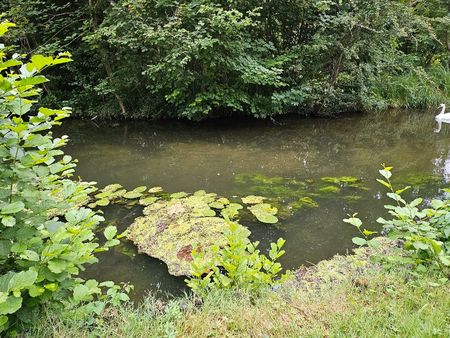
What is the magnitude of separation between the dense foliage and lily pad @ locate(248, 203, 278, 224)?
10.8 ft

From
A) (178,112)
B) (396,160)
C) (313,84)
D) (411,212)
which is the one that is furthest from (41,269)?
(313,84)

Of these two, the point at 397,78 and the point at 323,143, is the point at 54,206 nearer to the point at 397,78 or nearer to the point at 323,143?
the point at 323,143

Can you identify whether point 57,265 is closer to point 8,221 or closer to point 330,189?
point 8,221

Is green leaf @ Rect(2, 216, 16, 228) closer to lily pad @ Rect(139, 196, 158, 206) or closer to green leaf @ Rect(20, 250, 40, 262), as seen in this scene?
green leaf @ Rect(20, 250, 40, 262)

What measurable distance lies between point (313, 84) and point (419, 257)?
6.03 m

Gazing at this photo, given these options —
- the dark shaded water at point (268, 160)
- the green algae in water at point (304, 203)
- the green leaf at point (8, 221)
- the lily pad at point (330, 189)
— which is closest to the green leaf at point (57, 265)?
the green leaf at point (8, 221)

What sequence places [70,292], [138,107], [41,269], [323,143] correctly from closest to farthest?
1. [41,269]
2. [70,292]
3. [323,143]
4. [138,107]

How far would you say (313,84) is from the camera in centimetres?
782

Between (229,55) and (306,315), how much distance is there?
5868mm

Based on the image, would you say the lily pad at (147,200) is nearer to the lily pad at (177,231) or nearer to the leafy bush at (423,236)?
the lily pad at (177,231)

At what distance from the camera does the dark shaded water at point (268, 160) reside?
3.68 metres

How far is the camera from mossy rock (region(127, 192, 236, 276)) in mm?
3459

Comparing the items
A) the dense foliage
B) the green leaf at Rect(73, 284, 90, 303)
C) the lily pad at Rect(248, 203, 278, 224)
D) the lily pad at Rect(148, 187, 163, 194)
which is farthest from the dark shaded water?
the green leaf at Rect(73, 284, 90, 303)

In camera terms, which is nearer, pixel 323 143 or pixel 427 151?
pixel 427 151
